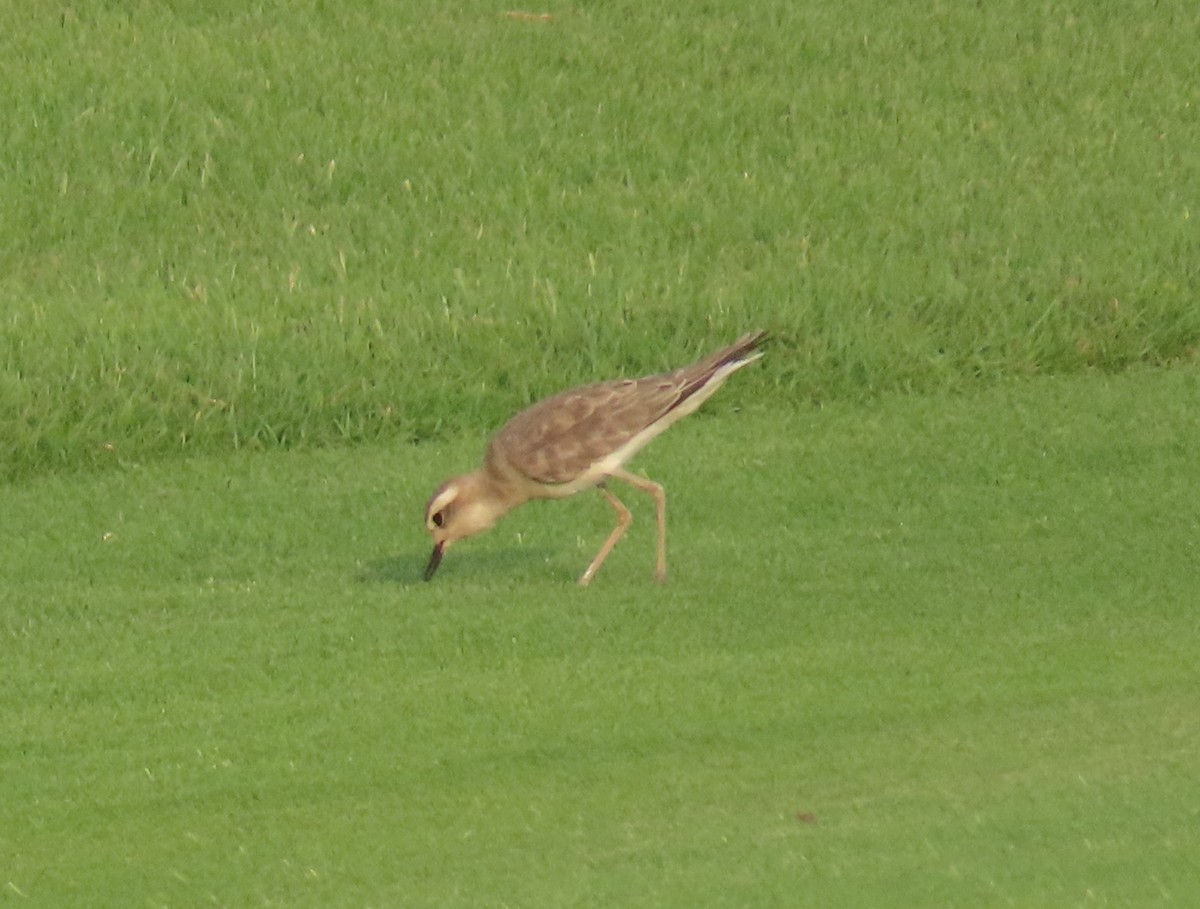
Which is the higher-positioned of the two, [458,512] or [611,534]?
[458,512]

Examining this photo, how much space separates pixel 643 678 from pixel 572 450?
1.79 meters

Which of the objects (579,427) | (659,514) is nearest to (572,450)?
(579,427)

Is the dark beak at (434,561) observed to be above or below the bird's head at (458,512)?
below

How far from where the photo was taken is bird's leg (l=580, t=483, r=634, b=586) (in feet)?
30.7

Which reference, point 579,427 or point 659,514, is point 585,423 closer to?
point 579,427

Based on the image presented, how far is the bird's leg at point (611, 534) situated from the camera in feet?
30.7

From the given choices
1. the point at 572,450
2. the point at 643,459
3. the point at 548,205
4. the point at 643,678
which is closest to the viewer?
the point at 643,678

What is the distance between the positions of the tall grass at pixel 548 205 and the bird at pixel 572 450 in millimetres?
2252

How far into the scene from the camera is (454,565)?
984cm

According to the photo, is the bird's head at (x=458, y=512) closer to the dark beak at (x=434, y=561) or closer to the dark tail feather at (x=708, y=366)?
the dark beak at (x=434, y=561)

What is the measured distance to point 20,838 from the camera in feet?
21.5

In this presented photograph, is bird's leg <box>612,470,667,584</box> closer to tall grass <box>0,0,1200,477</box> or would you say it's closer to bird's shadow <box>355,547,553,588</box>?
bird's shadow <box>355,547,553,588</box>

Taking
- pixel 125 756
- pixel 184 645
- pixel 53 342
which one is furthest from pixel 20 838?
pixel 53 342

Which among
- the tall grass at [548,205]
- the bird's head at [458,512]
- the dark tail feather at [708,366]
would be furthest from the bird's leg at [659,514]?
the tall grass at [548,205]
